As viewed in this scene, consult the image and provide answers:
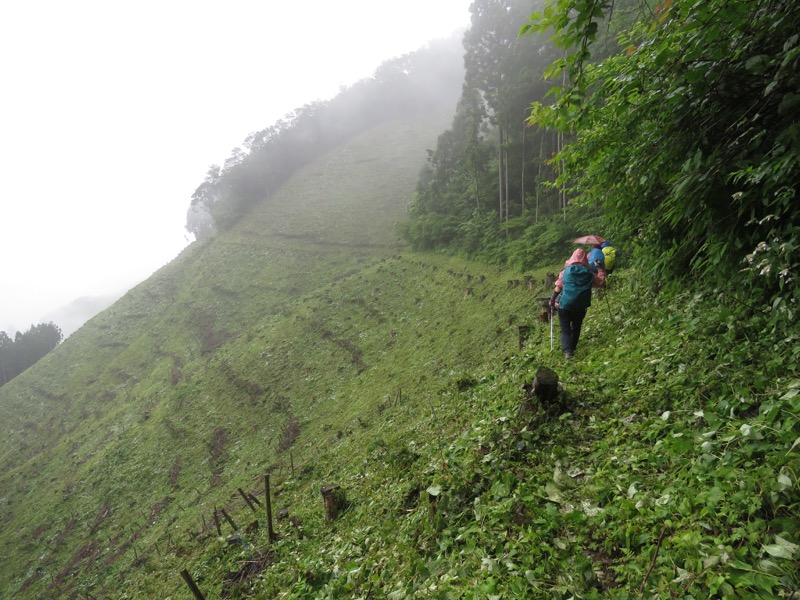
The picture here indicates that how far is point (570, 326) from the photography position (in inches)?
304

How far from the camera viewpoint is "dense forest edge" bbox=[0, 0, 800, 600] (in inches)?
125

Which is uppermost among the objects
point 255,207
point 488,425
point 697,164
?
point 255,207

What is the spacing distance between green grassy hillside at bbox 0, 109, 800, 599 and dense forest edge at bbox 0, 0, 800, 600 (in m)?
0.04

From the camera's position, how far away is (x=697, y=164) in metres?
3.98

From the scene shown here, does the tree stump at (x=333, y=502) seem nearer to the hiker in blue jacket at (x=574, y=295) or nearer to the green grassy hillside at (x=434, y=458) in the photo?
the green grassy hillside at (x=434, y=458)

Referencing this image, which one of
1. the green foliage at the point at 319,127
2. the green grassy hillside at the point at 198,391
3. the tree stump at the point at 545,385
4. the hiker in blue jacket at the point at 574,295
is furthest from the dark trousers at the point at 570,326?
the green foliage at the point at 319,127

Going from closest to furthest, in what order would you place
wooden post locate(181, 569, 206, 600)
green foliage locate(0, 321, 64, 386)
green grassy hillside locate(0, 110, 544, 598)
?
1. wooden post locate(181, 569, 206, 600)
2. green grassy hillside locate(0, 110, 544, 598)
3. green foliage locate(0, 321, 64, 386)

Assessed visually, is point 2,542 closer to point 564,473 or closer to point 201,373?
point 201,373

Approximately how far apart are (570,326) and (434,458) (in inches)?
152

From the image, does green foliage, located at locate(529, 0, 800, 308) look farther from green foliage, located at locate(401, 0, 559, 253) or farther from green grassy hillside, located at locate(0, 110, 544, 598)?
green foliage, located at locate(401, 0, 559, 253)

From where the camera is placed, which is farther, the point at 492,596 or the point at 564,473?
the point at 564,473

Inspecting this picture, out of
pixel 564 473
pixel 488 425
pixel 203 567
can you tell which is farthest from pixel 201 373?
pixel 564 473

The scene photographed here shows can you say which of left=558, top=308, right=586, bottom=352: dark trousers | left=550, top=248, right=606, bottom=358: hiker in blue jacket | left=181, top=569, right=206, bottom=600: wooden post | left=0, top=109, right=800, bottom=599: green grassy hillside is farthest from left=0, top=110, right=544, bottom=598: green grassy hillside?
left=550, top=248, right=606, bottom=358: hiker in blue jacket

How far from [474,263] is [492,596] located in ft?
81.1
